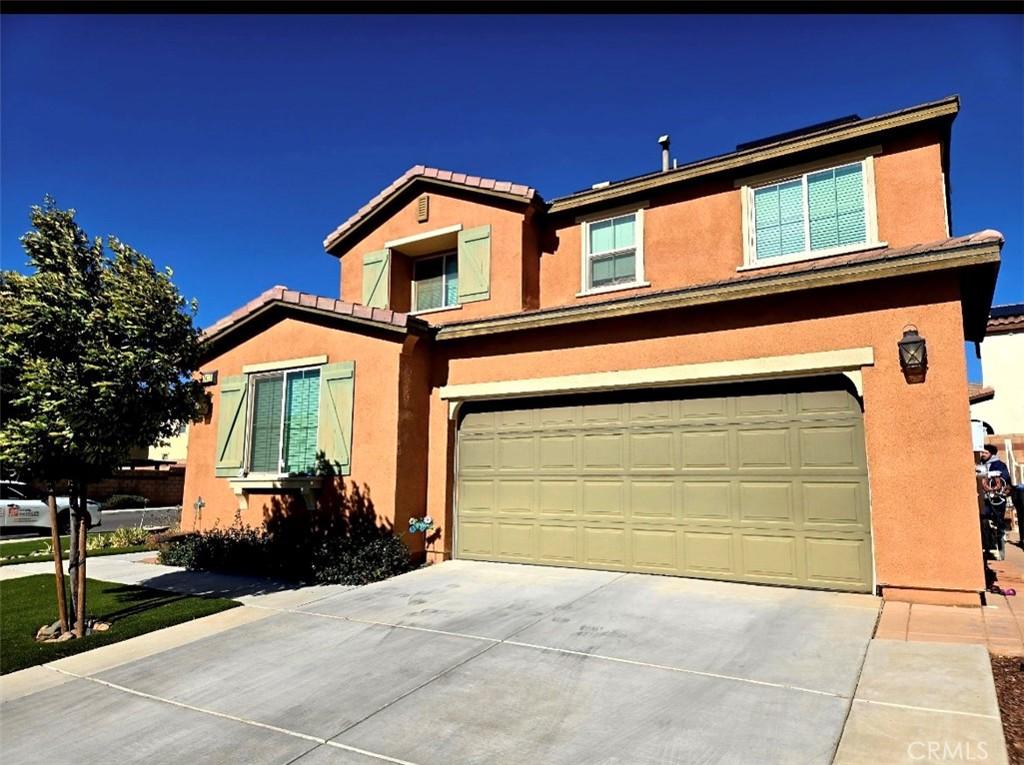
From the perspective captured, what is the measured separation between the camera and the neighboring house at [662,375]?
6.84 meters

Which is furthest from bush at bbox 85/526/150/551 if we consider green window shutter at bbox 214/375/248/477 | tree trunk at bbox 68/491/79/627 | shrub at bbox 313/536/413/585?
tree trunk at bbox 68/491/79/627

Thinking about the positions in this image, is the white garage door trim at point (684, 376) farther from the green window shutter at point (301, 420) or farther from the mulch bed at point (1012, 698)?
the mulch bed at point (1012, 698)

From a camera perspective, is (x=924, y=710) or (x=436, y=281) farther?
(x=436, y=281)

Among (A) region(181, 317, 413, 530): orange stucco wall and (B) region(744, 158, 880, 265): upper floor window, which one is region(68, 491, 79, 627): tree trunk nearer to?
(A) region(181, 317, 413, 530): orange stucco wall

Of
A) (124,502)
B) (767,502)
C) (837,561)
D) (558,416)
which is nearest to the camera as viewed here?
(837,561)

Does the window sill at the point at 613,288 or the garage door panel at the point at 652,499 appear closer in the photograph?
the garage door panel at the point at 652,499

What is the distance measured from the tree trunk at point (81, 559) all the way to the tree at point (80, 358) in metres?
0.01

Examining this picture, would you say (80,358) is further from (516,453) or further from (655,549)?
(655,549)

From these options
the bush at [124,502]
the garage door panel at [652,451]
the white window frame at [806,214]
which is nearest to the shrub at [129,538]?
the garage door panel at [652,451]

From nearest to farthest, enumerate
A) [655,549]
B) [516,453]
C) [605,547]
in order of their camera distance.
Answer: [655,549], [605,547], [516,453]

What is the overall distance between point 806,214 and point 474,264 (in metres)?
5.73

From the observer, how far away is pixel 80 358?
6.36 meters

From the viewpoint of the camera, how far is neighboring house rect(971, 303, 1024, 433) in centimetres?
1897

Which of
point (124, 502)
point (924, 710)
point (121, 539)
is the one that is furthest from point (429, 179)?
point (124, 502)
